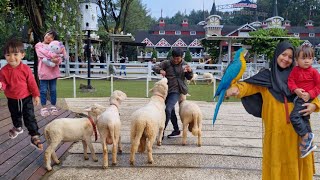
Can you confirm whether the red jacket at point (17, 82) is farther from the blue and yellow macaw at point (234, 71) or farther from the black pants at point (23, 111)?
the blue and yellow macaw at point (234, 71)

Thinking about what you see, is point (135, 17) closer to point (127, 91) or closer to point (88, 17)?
point (127, 91)

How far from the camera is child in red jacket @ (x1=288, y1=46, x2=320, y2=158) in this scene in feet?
9.67

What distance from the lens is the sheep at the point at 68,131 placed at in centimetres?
455

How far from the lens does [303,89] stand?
9.80 ft

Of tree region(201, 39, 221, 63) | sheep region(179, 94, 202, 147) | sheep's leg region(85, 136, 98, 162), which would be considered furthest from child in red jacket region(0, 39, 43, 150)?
tree region(201, 39, 221, 63)

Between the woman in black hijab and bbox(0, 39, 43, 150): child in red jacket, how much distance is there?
8.30 ft

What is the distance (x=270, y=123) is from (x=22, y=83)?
293cm

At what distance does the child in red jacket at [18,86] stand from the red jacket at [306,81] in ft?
9.80

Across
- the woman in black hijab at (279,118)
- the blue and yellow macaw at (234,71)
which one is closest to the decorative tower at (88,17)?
the blue and yellow macaw at (234,71)

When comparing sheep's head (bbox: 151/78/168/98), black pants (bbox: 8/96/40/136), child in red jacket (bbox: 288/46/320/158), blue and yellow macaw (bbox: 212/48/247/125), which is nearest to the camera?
child in red jacket (bbox: 288/46/320/158)

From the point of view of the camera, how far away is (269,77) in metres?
3.19

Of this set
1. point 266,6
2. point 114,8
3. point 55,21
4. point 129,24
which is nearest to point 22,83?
point 55,21

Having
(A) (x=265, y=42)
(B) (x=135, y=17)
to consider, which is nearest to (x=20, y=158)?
(A) (x=265, y=42)

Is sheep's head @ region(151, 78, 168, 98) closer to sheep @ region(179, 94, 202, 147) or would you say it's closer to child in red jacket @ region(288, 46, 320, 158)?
→ sheep @ region(179, 94, 202, 147)
